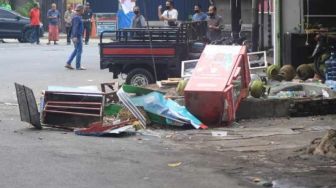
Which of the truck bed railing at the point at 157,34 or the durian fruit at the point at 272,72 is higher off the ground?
the truck bed railing at the point at 157,34

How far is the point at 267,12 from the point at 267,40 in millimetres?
1138

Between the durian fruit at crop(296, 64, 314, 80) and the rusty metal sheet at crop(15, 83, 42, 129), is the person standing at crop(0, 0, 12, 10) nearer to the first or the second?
the durian fruit at crop(296, 64, 314, 80)

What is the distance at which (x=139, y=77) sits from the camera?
15.3 metres

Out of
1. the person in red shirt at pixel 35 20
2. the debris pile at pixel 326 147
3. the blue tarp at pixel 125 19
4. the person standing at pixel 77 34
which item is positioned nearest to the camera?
the debris pile at pixel 326 147

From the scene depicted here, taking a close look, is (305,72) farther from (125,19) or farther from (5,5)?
(5,5)

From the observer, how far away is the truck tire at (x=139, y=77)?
1525 centimetres

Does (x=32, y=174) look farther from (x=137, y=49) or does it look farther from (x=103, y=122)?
(x=137, y=49)

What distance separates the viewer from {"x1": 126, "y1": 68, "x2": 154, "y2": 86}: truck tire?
1525 centimetres

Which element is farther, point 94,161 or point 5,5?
point 5,5

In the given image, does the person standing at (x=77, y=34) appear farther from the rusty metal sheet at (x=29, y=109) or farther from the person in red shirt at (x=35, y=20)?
the person in red shirt at (x=35, y=20)

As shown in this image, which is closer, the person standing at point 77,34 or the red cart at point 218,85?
the red cart at point 218,85

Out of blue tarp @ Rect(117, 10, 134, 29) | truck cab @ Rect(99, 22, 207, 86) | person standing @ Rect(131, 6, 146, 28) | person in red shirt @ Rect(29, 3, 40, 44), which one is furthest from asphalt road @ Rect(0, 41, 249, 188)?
person in red shirt @ Rect(29, 3, 40, 44)

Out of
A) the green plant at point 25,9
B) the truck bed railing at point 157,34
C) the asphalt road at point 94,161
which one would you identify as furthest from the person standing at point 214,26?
the green plant at point 25,9

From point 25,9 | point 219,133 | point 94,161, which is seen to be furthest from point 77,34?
point 25,9
